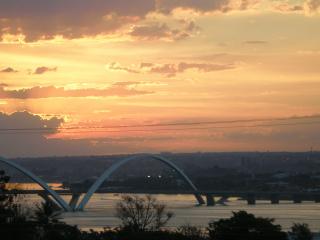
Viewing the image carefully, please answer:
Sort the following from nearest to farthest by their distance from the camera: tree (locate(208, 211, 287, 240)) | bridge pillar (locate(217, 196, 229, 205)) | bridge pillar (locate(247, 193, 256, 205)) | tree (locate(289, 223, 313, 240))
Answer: tree (locate(208, 211, 287, 240)) → tree (locate(289, 223, 313, 240)) → bridge pillar (locate(247, 193, 256, 205)) → bridge pillar (locate(217, 196, 229, 205))

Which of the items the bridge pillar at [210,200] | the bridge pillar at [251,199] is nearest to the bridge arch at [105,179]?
the bridge pillar at [210,200]

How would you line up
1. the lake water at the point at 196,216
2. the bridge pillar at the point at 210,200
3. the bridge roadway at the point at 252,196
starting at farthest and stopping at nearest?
the bridge pillar at the point at 210,200
the bridge roadway at the point at 252,196
the lake water at the point at 196,216

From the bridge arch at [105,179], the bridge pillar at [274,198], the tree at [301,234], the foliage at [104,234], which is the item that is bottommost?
the tree at [301,234]

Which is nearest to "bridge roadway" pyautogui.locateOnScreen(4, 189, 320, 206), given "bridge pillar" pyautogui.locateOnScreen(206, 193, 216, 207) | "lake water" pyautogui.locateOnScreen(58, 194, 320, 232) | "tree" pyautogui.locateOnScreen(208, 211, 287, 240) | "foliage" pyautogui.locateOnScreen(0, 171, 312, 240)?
"bridge pillar" pyautogui.locateOnScreen(206, 193, 216, 207)

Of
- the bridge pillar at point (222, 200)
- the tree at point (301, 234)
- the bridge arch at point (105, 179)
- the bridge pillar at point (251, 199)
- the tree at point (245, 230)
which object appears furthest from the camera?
the bridge pillar at point (222, 200)

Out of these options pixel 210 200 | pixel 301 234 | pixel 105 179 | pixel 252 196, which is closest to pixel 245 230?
pixel 301 234

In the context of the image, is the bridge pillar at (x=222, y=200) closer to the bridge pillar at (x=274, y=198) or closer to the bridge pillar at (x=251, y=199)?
the bridge pillar at (x=251, y=199)

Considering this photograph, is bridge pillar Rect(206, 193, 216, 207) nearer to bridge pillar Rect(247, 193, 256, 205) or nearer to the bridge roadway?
the bridge roadway

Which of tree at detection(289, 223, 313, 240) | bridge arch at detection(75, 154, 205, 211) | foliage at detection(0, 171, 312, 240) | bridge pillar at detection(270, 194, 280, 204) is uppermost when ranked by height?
bridge arch at detection(75, 154, 205, 211)
